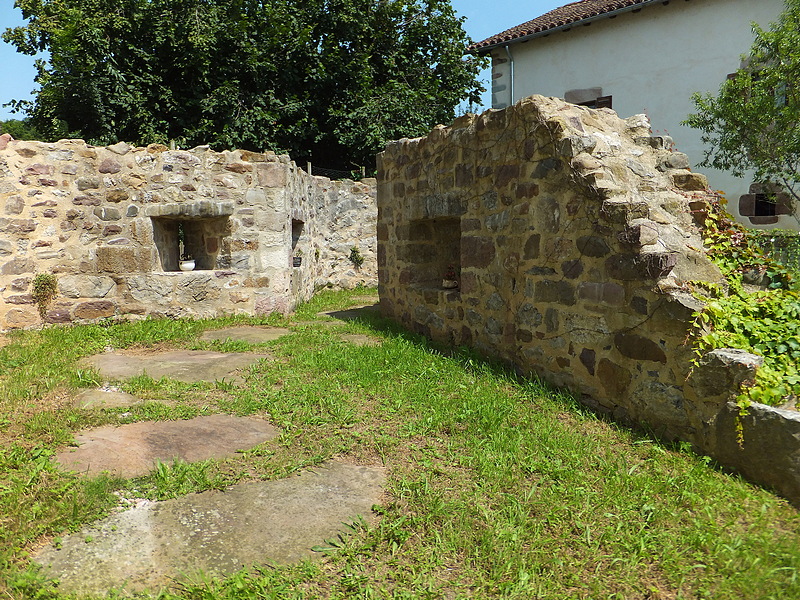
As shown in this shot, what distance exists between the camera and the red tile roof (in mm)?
12562

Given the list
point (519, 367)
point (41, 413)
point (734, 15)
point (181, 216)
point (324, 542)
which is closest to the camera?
point (324, 542)

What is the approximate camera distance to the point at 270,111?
547 inches

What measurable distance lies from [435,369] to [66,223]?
4.81 meters

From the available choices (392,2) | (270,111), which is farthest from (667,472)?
(392,2)

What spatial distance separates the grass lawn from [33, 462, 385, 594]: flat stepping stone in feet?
0.26

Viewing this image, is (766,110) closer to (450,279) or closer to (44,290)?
(450,279)

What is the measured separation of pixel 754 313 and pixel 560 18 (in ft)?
41.2

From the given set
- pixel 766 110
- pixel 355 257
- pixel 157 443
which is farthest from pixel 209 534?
pixel 766 110

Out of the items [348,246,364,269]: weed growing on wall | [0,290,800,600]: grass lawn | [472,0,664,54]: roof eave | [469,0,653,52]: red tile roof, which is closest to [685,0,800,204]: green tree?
[472,0,664,54]: roof eave

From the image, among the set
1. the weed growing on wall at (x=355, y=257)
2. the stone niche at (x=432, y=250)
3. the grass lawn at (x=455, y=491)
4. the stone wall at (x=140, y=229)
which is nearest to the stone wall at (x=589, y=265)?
the grass lawn at (x=455, y=491)

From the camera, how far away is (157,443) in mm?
3260

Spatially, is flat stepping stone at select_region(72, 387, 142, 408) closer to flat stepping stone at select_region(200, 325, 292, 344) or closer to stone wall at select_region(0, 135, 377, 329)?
flat stepping stone at select_region(200, 325, 292, 344)

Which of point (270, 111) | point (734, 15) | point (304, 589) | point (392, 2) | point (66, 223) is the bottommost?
point (304, 589)

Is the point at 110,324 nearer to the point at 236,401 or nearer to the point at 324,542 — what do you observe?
the point at 236,401
